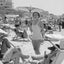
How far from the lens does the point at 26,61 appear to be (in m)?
4.14

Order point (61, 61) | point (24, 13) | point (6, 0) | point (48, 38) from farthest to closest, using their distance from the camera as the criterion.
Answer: point (6, 0)
point (24, 13)
point (48, 38)
point (61, 61)

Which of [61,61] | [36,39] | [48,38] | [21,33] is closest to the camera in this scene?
[61,61]

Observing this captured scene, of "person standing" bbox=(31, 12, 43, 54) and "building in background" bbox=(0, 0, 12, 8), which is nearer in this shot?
"person standing" bbox=(31, 12, 43, 54)

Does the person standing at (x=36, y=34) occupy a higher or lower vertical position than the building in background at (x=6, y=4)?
higher

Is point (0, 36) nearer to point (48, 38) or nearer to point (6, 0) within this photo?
point (48, 38)

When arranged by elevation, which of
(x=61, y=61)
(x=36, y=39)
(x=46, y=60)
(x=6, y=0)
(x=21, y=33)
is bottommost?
(x=6, y=0)

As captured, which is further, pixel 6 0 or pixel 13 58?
pixel 6 0

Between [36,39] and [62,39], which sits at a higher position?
[62,39]

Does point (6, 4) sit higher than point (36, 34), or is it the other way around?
point (36, 34)

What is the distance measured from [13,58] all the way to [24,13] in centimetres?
4315

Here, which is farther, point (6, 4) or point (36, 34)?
point (6, 4)

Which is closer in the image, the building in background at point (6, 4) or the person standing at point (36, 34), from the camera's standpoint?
the person standing at point (36, 34)

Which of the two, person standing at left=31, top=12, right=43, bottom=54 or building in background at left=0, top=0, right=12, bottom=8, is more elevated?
person standing at left=31, top=12, right=43, bottom=54

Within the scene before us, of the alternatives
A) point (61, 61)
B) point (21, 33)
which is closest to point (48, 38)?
point (61, 61)
